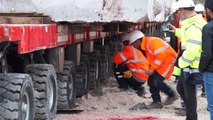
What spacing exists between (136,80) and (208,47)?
5344mm

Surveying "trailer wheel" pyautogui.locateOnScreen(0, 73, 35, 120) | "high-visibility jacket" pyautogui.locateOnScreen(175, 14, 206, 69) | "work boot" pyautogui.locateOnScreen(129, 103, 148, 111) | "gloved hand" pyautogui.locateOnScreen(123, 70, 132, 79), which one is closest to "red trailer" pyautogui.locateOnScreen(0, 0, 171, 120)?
"trailer wheel" pyautogui.locateOnScreen(0, 73, 35, 120)

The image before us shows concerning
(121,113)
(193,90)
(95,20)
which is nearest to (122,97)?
(121,113)

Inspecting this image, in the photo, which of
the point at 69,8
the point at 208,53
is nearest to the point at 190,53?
the point at 208,53

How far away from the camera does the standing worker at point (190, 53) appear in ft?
23.6

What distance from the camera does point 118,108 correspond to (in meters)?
9.62

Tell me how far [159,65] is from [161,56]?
16 cm

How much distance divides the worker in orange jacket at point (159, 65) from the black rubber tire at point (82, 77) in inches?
46.6

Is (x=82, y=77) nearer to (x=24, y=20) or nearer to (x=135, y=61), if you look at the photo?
(x=135, y=61)

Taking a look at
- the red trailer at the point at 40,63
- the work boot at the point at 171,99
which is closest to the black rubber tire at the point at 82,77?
the red trailer at the point at 40,63

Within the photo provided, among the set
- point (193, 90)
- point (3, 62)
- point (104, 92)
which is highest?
point (3, 62)

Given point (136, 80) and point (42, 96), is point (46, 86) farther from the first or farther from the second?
point (136, 80)

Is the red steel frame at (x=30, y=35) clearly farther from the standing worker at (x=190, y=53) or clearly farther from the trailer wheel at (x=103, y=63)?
the trailer wheel at (x=103, y=63)

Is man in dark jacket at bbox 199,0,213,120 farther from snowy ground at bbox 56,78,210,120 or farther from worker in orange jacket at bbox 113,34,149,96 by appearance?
worker in orange jacket at bbox 113,34,149,96

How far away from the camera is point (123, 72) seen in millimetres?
11305
